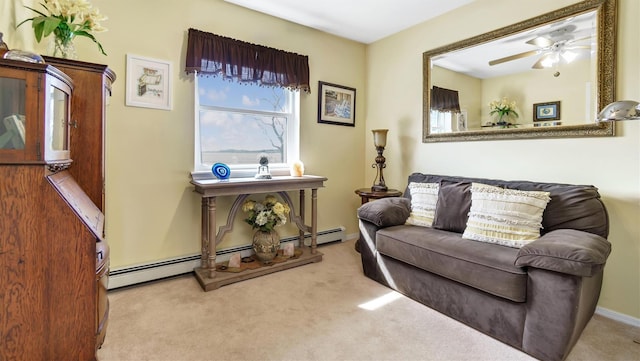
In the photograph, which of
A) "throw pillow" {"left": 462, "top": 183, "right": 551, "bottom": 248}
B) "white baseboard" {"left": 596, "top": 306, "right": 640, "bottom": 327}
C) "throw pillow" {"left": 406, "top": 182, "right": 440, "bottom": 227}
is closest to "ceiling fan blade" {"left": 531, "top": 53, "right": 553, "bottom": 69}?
"throw pillow" {"left": 462, "top": 183, "right": 551, "bottom": 248}

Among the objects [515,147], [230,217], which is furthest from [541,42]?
[230,217]

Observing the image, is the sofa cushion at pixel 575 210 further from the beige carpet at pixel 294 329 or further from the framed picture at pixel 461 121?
the framed picture at pixel 461 121

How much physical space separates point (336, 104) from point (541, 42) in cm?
202

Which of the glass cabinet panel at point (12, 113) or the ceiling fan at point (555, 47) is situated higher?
the ceiling fan at point (555, 47)

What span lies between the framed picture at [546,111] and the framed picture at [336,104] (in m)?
1.95

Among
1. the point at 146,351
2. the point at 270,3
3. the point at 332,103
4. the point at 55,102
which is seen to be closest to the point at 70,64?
the point at 55,102

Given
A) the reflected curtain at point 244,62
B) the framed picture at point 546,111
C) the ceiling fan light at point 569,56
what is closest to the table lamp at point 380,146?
the reflected curtain at point 244,62

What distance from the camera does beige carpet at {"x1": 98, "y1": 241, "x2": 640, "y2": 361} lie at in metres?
1.62

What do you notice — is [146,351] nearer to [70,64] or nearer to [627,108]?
[70,64]

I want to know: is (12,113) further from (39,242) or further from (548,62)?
(548,62)

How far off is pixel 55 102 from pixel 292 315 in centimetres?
172

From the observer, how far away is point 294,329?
1849 millimetres

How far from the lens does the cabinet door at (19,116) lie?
38.7 inches

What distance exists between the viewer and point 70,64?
1499 mm
